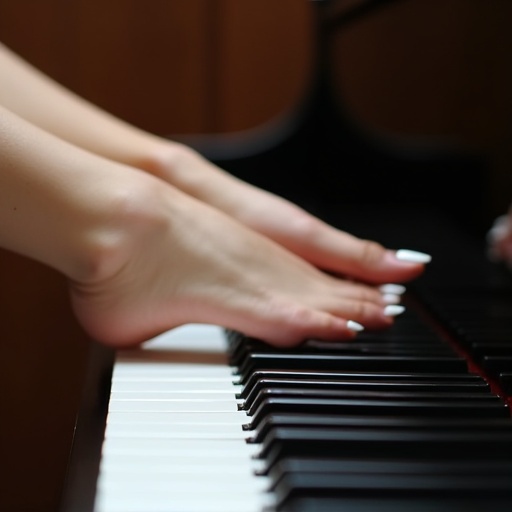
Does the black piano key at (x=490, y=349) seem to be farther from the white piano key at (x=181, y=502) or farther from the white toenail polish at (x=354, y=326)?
the white piano key at (x=181, y=502)

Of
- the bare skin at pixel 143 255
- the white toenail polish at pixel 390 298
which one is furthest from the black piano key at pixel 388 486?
the white toenail polish at pixel 390 298

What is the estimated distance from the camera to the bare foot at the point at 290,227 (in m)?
0.95

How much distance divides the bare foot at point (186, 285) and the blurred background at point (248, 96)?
66 cm

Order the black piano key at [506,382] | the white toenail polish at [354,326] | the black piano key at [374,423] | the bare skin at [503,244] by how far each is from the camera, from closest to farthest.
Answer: the black piano key at [374,423]
the black piano key at [506,382]
the white toenail polish at [354,326]
the bare skin at [503,244]

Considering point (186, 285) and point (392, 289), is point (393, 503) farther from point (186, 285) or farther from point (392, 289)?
point (392, 289)

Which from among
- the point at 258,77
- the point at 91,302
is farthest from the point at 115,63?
the point at 91,302

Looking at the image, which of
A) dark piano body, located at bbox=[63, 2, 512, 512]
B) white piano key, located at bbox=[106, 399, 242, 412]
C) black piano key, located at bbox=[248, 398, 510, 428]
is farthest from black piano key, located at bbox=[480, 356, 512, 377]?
white piano key, located at bbox=[106, 399, 242, 412]

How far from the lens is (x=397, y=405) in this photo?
618 millimetres

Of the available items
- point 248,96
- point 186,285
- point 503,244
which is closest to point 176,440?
point 186,285

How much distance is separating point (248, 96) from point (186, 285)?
125 centimetres

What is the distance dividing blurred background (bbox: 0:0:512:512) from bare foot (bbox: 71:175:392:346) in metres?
0.66

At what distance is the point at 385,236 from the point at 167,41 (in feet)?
2.82

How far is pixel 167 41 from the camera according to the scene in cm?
193

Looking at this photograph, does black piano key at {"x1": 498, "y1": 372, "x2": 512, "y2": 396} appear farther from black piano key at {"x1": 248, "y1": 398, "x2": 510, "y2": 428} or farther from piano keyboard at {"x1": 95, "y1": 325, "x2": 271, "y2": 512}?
piano keyboard at {"x1": 95, "y1": 325, "x2": 271, "y2": 512}
